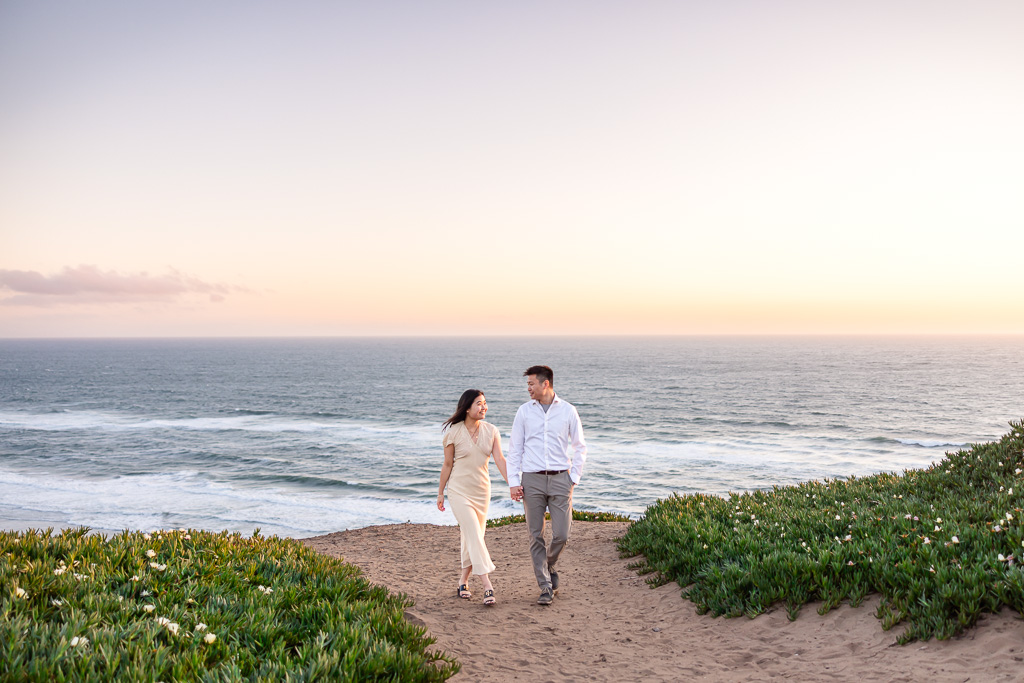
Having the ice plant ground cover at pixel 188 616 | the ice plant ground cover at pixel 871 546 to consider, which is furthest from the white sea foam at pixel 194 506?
the ice plant ground cover at pixel 188 616

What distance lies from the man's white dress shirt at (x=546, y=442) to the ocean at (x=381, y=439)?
14.6 meters

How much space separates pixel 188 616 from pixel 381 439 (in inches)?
1459

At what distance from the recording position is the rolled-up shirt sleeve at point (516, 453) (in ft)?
24.4

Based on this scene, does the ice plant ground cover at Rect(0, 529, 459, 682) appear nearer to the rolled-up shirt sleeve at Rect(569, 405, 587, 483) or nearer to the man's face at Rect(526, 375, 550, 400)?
the rolled-up shirt sleeve at Rect(569, 405, 587, 483)

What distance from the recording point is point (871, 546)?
6.89 m

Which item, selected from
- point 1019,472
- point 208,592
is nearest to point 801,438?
point 1019,472

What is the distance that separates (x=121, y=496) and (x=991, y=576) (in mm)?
29672

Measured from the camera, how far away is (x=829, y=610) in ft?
20.9

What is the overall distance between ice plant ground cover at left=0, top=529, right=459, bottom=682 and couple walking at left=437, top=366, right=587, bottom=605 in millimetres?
1568

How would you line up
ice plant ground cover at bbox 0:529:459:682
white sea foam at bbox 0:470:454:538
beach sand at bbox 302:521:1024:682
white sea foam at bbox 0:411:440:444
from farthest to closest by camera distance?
1. white sea foam at bbox 0:411:440:444
2. white sea foam at bbox 0:470:454:538
3. beach sand at bbox 302:521:1024:682
4. ice plant ground cover at bbox 0:529:459:682

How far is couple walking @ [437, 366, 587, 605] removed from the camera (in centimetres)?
742

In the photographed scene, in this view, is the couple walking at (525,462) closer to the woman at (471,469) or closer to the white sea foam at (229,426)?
the woman at (471,469)

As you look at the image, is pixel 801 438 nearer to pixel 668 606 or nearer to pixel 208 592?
pixel 668 606

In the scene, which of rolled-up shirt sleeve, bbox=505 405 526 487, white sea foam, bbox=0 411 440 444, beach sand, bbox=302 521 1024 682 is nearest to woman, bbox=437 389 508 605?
rolled-up shirt sleeve, bbox=505 405 526 487
